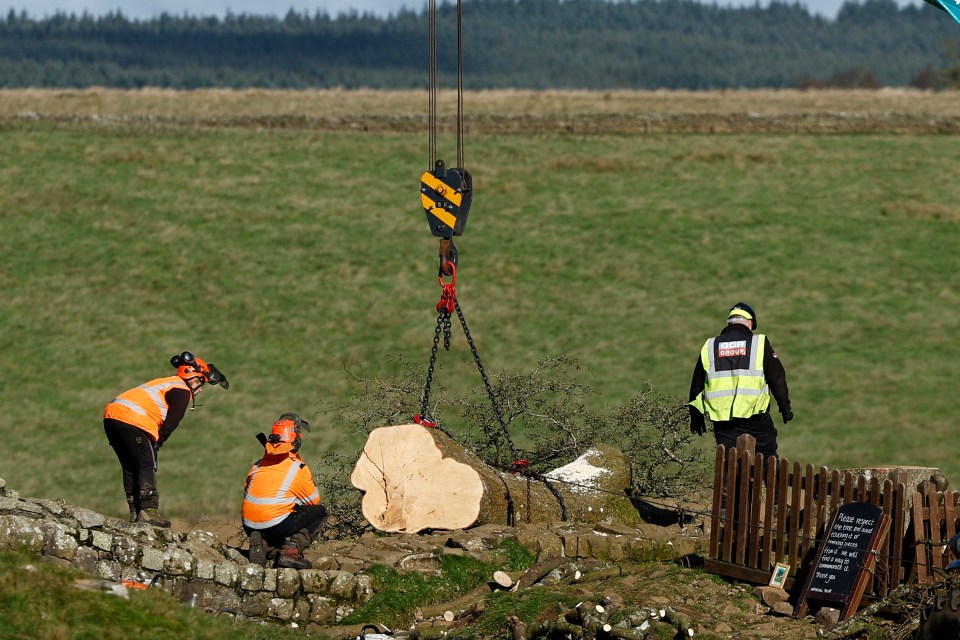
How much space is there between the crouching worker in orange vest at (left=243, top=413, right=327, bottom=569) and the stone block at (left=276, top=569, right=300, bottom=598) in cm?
34

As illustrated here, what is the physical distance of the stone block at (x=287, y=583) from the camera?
11.1 metres

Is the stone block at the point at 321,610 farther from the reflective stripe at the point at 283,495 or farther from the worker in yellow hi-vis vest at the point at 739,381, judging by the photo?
the worker in yellow hi-vis vest at the point at 739,381

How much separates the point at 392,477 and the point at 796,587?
4.06 meters

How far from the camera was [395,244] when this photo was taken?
33.2 metres

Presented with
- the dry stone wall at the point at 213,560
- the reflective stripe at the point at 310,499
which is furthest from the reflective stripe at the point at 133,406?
the reflective stripe at the point at 310,499

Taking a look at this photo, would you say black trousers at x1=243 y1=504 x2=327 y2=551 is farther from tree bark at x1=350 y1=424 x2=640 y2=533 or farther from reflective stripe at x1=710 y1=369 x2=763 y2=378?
reflective stripe at x1=710 y1=369 x2=763 y2=378

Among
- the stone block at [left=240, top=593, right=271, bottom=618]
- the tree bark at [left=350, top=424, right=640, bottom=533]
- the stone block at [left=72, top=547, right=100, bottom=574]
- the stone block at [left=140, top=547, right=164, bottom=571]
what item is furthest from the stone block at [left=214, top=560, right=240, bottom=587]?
the tree bark at [left=350, top=424, right=640, bottom=533]

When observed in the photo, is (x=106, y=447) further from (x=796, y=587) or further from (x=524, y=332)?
(x=796, y=587)

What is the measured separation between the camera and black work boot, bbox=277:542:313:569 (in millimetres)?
11469

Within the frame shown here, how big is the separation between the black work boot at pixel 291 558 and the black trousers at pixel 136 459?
1741mm

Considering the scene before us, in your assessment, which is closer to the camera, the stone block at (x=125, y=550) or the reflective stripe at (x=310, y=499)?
the stone block at (x=125, y=550)

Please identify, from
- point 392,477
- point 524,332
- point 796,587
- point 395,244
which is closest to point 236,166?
point 395,244

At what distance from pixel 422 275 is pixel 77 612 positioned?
22.0 meters

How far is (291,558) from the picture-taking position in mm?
11570
